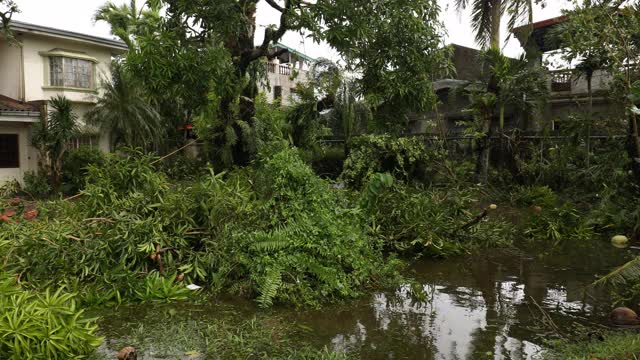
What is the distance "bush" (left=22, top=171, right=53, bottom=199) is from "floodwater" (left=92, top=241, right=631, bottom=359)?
11578mm

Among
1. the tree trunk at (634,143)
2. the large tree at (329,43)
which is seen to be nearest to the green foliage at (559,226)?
the tree trunk at (634,143)

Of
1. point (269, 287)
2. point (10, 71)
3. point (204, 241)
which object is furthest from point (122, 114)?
point (269, 287)

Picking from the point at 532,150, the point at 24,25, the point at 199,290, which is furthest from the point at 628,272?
the point at 24,25

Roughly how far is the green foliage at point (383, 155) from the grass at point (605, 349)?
8.34m

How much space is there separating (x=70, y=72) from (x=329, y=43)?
42.7ft

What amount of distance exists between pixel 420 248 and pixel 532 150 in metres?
6.94

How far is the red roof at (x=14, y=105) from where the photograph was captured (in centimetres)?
1481

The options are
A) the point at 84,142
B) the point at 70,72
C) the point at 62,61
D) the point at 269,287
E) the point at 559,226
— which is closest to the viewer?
the point at 269,287

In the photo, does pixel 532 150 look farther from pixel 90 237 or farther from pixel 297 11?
pixel 90 237

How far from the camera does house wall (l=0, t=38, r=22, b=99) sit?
16.2 metres

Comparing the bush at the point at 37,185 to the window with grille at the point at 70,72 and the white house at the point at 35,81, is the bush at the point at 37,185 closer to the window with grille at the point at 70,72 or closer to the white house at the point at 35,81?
the white house at the point at 35,81

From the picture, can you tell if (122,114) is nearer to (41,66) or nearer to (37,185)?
(41,66)

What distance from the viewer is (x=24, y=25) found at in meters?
15.5

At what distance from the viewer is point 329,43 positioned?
7695 mm
